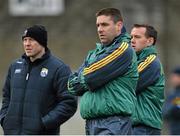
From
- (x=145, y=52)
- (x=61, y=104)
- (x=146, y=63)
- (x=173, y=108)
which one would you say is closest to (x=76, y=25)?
(x=173, y=108)

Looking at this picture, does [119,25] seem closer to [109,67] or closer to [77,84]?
[109,67]

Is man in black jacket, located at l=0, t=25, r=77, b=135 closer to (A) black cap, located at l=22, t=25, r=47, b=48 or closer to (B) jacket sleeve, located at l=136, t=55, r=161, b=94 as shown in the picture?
(A) black cap, located at l=22, t=25, r=47, b=48

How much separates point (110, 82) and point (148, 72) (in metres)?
1.25

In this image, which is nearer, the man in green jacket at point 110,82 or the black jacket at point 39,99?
the man in green jacket at point 110,82

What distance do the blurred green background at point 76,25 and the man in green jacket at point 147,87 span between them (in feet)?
48.6

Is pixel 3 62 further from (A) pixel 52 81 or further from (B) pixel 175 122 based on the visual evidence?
(A) pixel 52 81

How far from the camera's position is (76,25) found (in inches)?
1017

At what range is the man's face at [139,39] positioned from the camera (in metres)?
10.5

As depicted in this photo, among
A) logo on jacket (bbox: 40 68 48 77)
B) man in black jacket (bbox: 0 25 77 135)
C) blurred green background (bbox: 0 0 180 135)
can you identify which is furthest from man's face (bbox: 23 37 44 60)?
blurred green background (bbox: 0 0 180 135)

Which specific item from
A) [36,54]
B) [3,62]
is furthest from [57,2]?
[36,54]

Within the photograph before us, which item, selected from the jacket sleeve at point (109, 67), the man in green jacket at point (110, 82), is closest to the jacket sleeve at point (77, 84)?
the man in green jacket at point (110, 82)

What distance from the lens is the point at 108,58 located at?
9.11 metres

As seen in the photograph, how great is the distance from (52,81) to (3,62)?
16466mm

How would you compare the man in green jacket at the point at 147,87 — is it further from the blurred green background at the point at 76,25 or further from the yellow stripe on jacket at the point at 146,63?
the blurred green background at the point at 76,25
